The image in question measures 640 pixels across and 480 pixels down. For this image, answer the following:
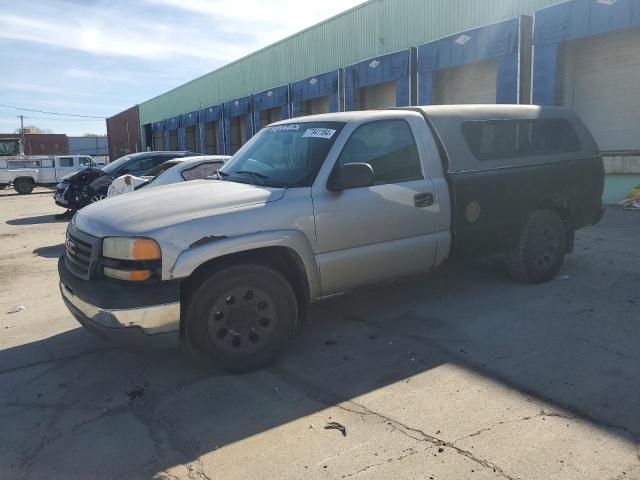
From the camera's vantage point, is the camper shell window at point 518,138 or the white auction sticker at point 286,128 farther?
the camper shell window at point 518,138

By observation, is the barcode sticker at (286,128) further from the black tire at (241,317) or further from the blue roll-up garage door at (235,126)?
the blue roll-up garage door at (235,126)

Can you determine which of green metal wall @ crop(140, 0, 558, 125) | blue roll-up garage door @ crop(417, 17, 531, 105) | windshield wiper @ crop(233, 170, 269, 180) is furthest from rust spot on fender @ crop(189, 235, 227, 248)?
green metal wall @ crop(140, 0, 558, 125)

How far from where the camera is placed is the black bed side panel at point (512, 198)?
5.03 meters

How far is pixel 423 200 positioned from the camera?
4.72m

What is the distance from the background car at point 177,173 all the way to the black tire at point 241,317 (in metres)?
6.33

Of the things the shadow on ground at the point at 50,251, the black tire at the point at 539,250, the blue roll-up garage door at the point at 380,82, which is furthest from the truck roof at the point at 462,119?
the blue roll-up garage door at the point at 380,82

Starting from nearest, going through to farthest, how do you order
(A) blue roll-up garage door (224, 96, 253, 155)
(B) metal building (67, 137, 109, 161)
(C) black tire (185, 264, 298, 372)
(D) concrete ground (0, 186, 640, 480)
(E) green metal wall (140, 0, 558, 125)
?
(D) concrete ground (0, 186, 640, 480) → (C) black tire (185, 264, 298, 372) → (E) green metal wall (140, 0, 558, 125) → (A) blue roll-up garage door (224, 96, 253, 155) → (B) metal building (67, 137, 109, 161)

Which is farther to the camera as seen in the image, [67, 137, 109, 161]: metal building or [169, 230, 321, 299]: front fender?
[67, 137, 109, 161]: metal building

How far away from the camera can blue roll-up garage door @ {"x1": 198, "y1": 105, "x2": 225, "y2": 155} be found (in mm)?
34356

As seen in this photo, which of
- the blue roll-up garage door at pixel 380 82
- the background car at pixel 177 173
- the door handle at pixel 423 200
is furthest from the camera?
the blue roll-up garage door at pixel 380 82

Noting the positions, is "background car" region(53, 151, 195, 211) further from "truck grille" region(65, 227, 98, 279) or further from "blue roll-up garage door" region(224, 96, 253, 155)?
"blue roll-up garage door" region(224, 96, 253, 155)

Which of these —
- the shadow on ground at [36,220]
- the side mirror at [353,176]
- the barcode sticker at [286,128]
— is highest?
the barcode sticker at [286,128]

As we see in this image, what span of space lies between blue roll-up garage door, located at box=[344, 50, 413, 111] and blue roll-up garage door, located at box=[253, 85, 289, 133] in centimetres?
551

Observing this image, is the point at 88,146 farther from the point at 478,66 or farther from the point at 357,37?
the point at 478,66
